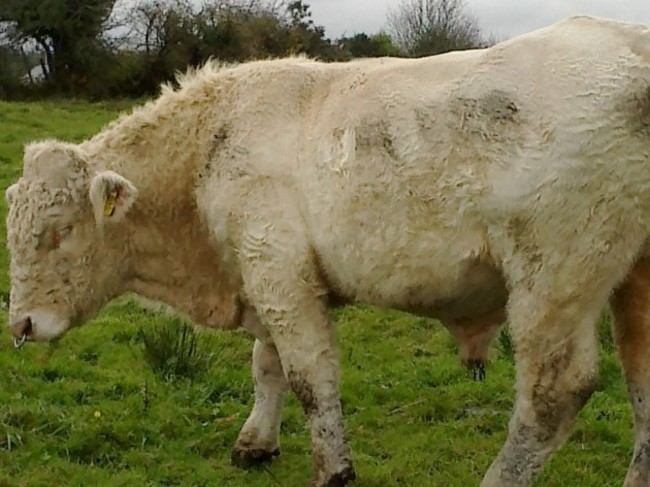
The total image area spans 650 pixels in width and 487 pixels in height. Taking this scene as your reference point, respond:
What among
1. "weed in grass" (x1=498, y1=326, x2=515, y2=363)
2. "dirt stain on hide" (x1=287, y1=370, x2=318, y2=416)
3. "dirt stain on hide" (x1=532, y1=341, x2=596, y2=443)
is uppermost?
"dirt stain on hide" (x1=532, y1=341, x2=596, y2=443)

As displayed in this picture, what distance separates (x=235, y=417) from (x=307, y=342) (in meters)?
1.61

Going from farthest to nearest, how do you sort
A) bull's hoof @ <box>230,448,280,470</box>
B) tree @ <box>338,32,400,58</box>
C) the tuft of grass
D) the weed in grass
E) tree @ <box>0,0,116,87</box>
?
tree @ <box>338,32,400,58</box>
tree @ <box>0,0,116,87</box>
the weed in grass
the tuft of grass
bull's hoof @ <box>230,448,280,470</box>

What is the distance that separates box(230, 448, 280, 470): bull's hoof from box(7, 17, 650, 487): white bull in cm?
2

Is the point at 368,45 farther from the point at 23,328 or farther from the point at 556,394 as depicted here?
the point at 556,394

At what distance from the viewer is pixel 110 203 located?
568 cm

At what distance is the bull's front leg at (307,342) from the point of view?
5.27 m

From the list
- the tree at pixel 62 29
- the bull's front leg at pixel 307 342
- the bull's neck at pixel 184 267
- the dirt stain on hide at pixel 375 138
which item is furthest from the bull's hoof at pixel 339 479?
the tree at pixel 62 29

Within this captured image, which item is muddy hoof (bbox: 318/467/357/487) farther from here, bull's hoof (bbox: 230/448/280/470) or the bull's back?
the bull's back

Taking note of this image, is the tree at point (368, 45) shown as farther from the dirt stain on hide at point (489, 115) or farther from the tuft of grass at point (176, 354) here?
the dirt stain on hide at point (489, 115)

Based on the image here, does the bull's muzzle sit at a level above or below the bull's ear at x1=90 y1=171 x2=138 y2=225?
below

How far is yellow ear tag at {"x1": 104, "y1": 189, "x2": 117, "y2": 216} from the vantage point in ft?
18.5

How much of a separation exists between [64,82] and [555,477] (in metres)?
27.5

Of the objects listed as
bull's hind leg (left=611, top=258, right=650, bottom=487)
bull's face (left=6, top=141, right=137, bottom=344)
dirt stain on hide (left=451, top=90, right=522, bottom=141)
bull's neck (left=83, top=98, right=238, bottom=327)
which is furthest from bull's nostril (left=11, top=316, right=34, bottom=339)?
bull's hind leg (left=611, top=258, right=650, bottom=487)

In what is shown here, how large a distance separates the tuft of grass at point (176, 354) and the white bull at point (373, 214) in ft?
3.68
